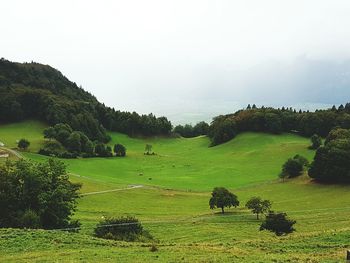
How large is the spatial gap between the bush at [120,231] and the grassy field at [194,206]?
135 centimetres

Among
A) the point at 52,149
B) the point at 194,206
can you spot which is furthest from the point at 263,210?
the point at 52,149

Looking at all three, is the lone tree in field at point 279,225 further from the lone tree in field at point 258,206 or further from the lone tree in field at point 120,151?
the lone tree in field at point 120,151

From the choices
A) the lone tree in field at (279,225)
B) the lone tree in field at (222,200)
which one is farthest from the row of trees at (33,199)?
the lone tree in field at (222,200)

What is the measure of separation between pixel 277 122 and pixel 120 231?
121 m

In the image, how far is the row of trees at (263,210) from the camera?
42.8 metres

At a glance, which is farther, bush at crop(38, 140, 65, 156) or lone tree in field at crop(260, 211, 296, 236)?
bush at crop(38, 140, 65, 156)

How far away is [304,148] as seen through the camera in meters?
123

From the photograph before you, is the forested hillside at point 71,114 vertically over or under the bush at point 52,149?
over

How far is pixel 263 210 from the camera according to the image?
5725 centimetres

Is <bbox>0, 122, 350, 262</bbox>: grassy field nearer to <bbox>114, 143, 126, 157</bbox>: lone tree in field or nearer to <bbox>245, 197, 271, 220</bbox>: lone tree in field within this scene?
<bbox>245, 197, 271, 220</bbox>: lone tree in field

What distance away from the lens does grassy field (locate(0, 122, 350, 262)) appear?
2577 centimetres

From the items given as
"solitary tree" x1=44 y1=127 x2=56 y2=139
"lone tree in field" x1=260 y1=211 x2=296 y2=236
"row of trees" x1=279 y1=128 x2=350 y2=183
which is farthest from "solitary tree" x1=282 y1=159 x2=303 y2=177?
"solitary tree" x1=44 y1=127 x2=56 y2=139

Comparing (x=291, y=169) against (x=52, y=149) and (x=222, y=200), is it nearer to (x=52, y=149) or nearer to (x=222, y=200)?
(x=222, y=200)

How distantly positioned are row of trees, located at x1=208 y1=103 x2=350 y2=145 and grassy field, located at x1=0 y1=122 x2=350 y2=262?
15.4ft
